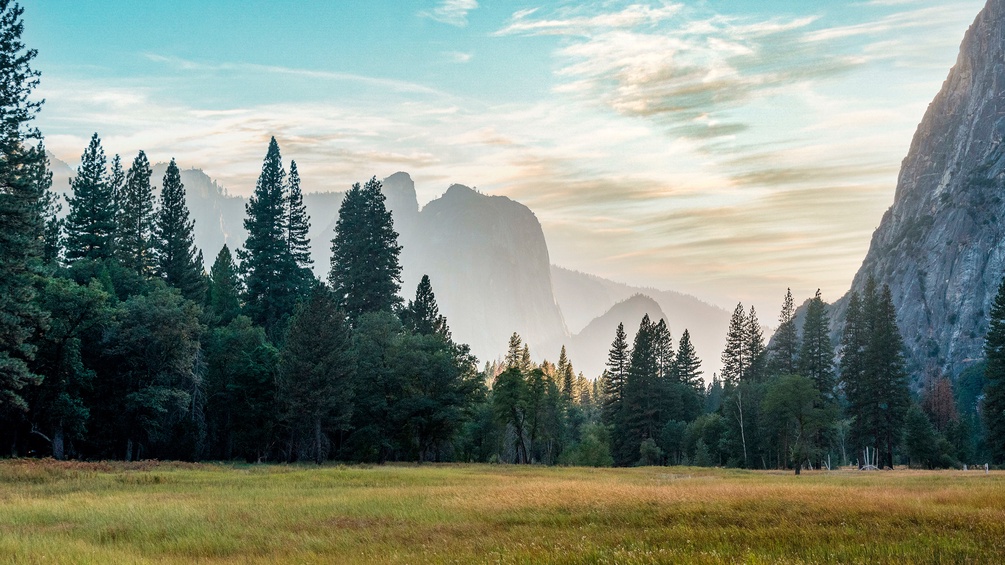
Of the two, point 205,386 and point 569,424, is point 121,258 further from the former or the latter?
point 569,424

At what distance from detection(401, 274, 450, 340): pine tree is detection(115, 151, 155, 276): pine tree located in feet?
107

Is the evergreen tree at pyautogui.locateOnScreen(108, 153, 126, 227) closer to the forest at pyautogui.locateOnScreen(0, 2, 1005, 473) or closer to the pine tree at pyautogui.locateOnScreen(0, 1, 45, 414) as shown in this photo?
the forest at pyautogui.locateOnScreen(0, 2, 1005, 473)

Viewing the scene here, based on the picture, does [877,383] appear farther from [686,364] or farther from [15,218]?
[15,218]

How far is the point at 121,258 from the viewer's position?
271ft

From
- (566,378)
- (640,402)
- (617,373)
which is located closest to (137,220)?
(617,373)

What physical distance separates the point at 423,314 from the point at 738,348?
5484 centimetres

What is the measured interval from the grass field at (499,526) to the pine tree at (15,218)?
39.2ft

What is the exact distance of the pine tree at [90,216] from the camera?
78.8 m

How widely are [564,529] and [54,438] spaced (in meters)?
51.8

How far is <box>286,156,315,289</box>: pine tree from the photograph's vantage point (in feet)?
306

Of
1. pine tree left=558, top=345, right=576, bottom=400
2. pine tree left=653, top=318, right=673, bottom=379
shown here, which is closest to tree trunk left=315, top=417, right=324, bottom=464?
pine tree left=653, top=318, right=673, bottom=379

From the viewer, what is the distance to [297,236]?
96312 mm

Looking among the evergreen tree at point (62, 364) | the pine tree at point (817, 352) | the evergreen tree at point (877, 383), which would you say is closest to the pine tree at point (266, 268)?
the evergreen tree at point (62, 364)

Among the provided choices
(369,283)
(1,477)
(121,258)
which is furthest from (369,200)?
(1,477)
